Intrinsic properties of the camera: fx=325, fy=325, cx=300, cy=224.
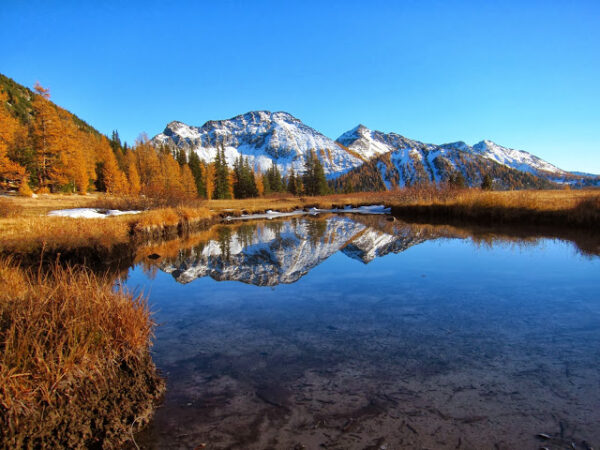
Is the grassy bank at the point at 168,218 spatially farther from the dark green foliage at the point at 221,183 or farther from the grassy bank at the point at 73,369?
the dark green foliage at the point at 221,183

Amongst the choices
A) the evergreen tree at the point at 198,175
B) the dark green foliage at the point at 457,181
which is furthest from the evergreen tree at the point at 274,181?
the dark green foliage at the point at 457,181

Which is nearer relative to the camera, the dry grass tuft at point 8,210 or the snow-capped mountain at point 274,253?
the snow-capped mountain at point 274,253

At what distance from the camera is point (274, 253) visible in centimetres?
1450

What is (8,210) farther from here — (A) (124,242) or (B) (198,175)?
(B) (198,175)

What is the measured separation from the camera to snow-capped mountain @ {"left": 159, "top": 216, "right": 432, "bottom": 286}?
10.8 m

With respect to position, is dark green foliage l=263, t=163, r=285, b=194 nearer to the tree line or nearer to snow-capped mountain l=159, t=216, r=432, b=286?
the tree line

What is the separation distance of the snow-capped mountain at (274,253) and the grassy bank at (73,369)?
231 inches

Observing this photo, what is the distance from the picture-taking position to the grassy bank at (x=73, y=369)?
265cm

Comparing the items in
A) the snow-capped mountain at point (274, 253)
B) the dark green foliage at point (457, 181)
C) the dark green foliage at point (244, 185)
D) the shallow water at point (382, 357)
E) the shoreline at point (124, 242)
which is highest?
the dark green foliage at point (244, 185)

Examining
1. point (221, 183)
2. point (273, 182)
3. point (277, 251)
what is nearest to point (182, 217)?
point (277, 251)

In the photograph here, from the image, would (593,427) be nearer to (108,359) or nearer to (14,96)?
(108,359)

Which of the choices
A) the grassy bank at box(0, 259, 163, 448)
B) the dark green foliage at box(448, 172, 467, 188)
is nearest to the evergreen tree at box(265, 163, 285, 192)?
the dark green foliage at box(448, 172, 467, 188)

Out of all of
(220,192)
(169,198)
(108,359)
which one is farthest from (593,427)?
(220,192)

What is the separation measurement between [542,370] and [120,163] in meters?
80.4
